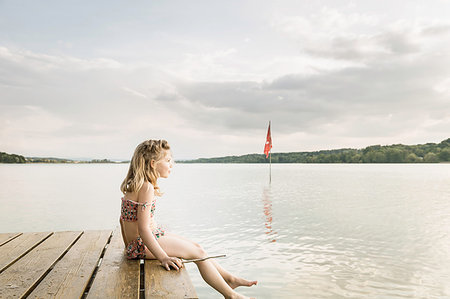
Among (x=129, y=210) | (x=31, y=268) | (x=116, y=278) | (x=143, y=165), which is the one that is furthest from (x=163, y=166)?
(x=31, y=268)

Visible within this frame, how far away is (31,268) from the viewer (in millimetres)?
2824

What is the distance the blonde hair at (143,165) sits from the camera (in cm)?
280

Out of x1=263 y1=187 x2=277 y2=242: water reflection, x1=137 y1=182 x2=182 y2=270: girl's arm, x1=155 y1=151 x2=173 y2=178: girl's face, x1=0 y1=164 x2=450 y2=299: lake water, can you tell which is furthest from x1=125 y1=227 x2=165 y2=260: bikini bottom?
x1=263 y1=187 x2=277 y2=242: water reflection

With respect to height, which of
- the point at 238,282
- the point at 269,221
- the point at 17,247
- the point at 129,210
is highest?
the point at 129,210

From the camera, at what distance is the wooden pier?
226 cm

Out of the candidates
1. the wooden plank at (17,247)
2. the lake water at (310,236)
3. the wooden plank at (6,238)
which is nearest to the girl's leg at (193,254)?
the wooden plank at (17,247)

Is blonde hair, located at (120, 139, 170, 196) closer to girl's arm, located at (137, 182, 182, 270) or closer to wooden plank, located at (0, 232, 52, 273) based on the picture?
girl's arm, located at (137, 182, 182, 270)

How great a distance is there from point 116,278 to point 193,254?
60 cm

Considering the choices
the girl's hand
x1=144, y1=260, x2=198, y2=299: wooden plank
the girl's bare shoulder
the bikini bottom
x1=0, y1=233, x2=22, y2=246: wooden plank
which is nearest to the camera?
x1=144, y1=260, x2=198, y2=299: wooden plank

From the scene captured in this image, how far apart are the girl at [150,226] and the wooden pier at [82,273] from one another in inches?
5.0

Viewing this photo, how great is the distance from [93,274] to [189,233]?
5116 millimetres

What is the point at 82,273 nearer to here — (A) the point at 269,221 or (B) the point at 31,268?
(B) the point at 31,268

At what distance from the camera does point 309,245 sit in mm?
6238

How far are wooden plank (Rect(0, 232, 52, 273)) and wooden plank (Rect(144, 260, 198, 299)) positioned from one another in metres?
1.26
